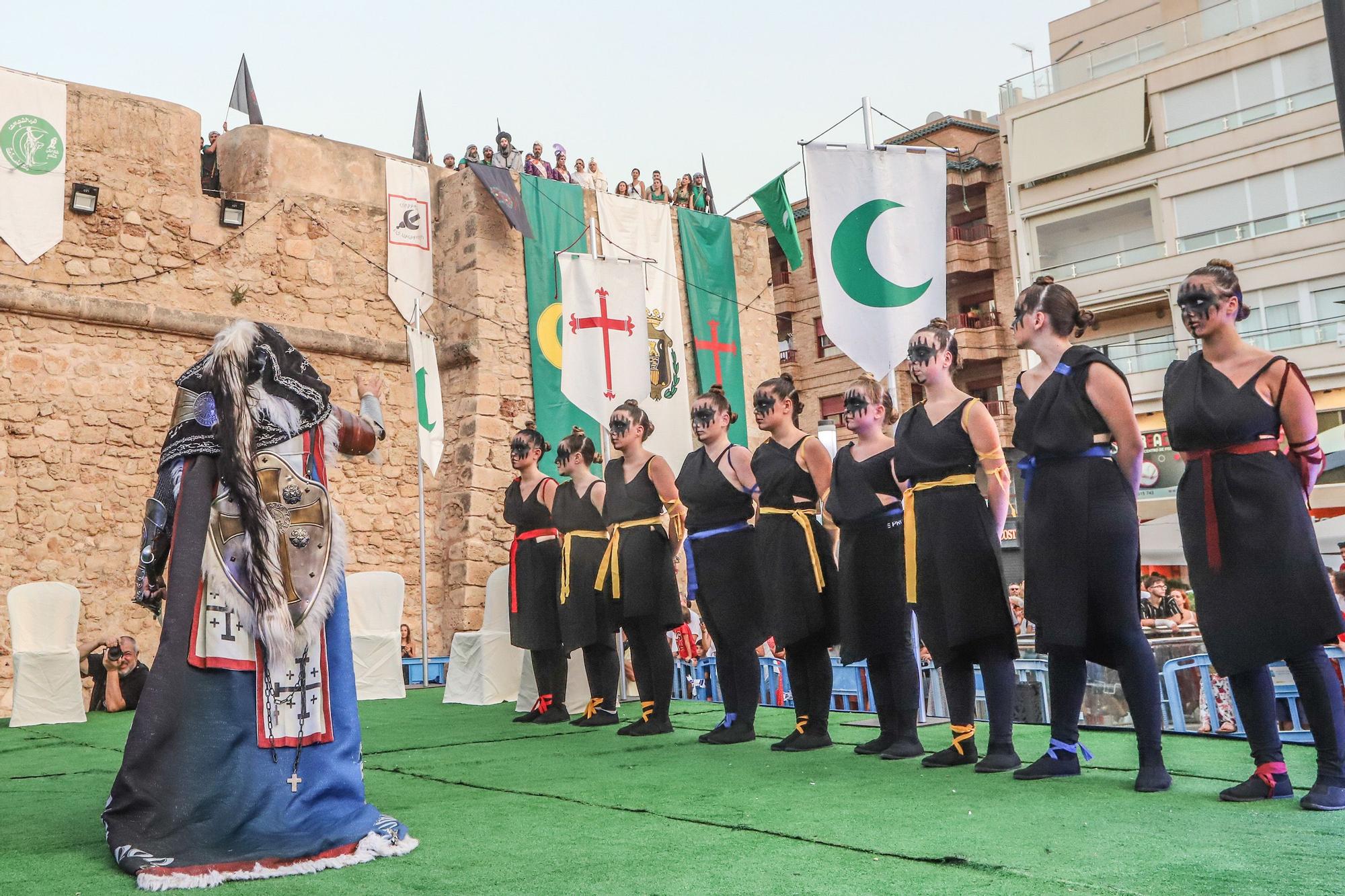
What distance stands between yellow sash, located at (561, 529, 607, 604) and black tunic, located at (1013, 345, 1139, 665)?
10.6 feet

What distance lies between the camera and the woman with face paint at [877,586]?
5059 mm

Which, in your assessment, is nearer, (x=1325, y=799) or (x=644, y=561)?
(x=1325, y=799)

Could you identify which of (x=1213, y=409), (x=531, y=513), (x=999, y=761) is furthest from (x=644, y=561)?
(x=1213, y=409)

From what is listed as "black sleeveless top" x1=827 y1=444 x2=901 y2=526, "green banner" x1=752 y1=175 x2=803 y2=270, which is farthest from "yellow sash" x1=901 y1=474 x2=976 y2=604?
"green banner" x1=752 y1=175 x2=803 y2=270

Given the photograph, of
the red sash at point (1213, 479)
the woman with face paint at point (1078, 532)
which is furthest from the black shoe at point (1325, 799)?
the red sash at point (1213, 479)

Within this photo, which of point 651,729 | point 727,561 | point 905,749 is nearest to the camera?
point 905,749

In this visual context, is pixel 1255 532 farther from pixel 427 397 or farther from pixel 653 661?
pixel 427 397

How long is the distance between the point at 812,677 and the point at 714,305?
1256 cm

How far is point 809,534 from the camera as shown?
5.48 metres

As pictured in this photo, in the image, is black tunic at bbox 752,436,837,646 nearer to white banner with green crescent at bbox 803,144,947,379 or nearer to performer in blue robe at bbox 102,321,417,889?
white banner with green crescent at bbox 803,144,947,379

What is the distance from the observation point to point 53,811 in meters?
4.21

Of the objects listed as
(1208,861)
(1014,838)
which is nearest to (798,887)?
(1014,838)

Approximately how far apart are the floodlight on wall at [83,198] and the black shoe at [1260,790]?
1205 cm

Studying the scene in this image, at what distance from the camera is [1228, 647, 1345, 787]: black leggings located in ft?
11.6
